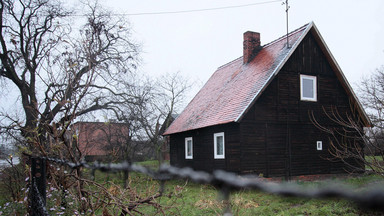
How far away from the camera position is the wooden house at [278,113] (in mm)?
12867

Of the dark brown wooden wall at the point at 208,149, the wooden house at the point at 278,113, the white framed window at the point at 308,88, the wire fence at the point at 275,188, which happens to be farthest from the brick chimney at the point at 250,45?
the wire fence at the point at 275,188

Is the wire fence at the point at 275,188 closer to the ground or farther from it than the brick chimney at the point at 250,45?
closer to the ground

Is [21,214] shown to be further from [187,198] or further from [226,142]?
[226,142]

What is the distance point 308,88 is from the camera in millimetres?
14523

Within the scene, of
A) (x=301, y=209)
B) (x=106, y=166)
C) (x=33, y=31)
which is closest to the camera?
(x=106, y=166)

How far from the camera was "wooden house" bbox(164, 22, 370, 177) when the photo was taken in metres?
12.9

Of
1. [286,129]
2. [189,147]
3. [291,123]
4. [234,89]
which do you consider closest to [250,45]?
[234,89]

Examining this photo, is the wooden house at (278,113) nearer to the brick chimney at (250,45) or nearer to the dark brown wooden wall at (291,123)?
the dark brown wooden wall at (291,123)

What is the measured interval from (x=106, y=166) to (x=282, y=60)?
38.7 ft

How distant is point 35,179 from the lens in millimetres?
2770

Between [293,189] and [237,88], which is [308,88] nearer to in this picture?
[237,88]

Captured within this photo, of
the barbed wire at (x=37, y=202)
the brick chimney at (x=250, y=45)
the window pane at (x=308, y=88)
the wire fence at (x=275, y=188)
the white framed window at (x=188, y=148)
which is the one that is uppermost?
the brick chimney at (x=250, y=45)

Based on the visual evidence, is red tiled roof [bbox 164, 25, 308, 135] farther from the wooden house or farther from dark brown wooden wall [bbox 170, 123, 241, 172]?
dark brown wooden wall [bbox 170, 123, 241, 172]

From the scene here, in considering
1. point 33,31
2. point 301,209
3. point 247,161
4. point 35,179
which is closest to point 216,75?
point 247,161
